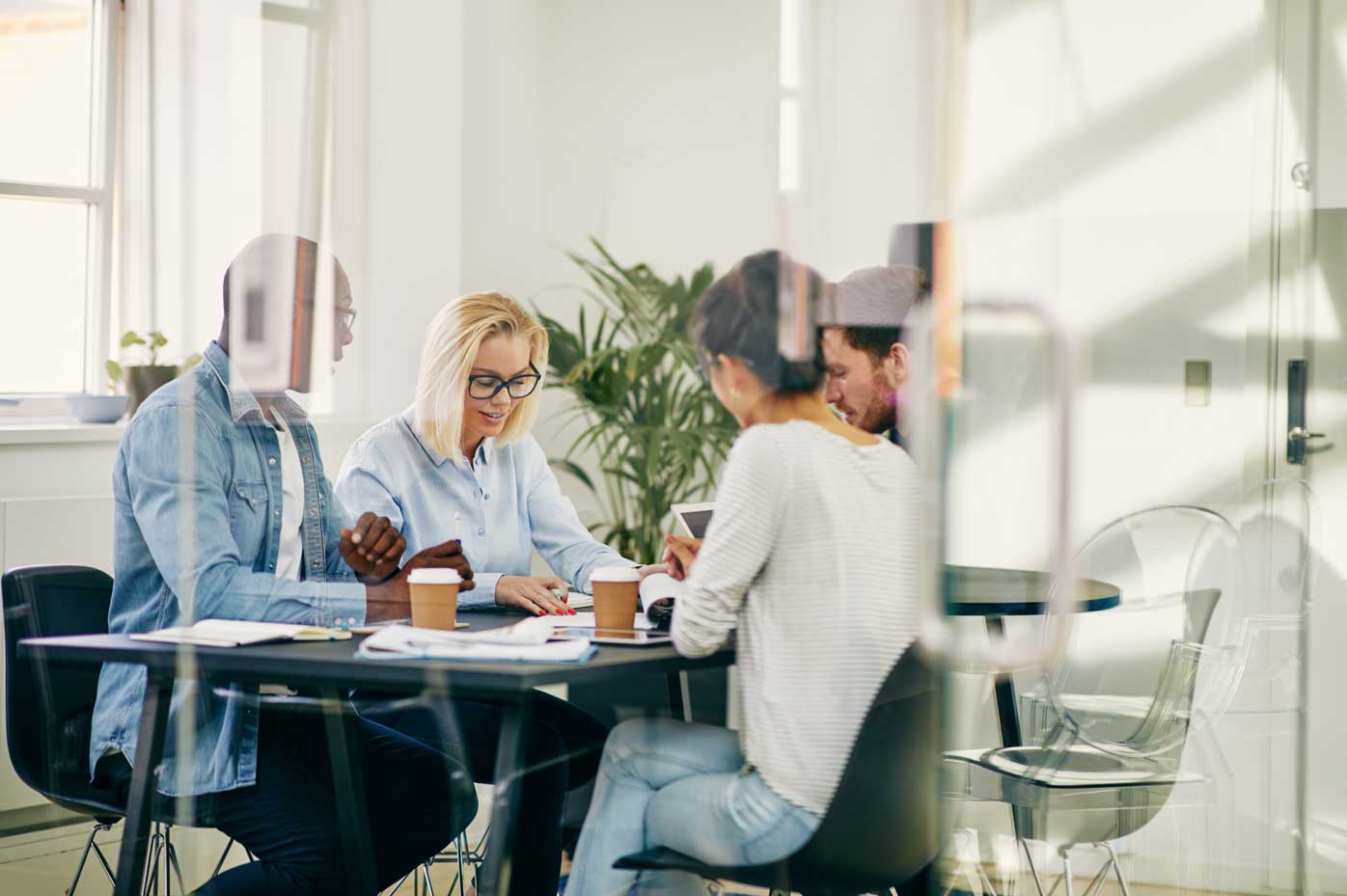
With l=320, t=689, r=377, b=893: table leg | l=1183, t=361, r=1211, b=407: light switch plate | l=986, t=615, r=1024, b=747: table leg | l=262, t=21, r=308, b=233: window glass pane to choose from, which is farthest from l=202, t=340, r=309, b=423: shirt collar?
l=1183, t=361, r=1211, b=407: light switch plate

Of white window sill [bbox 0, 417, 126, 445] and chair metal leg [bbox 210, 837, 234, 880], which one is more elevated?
white window sill [bbox 0, 417, 126, 445]

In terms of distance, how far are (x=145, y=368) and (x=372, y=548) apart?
844mm

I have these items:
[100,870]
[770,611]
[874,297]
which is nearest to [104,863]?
[100,870]

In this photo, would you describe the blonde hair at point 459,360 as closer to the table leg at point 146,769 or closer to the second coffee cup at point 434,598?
the second coffee cup at point 434,598

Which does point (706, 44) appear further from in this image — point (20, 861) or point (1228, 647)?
point (20, 861)

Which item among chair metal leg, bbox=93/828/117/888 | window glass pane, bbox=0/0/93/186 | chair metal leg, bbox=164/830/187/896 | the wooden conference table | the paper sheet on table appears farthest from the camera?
window glass pane, bbox=0/0/93/186

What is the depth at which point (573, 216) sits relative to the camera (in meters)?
1.95

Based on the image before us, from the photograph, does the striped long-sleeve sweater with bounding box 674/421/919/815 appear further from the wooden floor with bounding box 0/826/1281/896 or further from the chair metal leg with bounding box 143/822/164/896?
the chair metal leg with bounding box 143/822/164/896

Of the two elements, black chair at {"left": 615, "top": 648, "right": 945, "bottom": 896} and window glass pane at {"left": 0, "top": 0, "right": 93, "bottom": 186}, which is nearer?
black chair at {"left": 615, "top": 648, "right": 945, "bottom": 896}

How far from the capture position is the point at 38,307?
10.00 ft

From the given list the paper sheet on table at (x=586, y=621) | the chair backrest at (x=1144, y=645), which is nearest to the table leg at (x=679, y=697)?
the paper sheet on table at (x=586, y=621)

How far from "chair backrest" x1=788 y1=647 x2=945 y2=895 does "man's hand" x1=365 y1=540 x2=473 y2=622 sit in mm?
643

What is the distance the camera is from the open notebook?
1.94 m

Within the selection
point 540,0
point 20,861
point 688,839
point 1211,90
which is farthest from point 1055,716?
point 20,861
